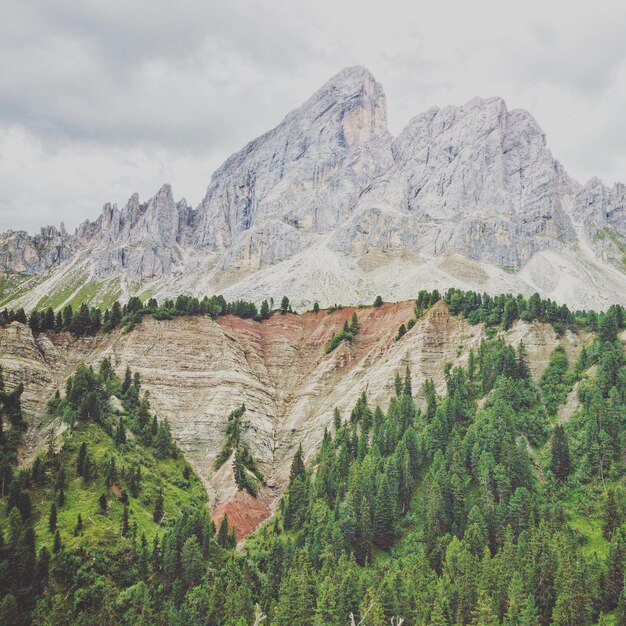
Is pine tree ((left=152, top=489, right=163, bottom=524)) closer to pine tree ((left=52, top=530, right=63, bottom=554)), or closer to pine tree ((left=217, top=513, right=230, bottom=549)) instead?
pine tree ((left=217, top=513, right=230, bottom=549))

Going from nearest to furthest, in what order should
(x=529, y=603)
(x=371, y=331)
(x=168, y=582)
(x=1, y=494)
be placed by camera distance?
(x=529, y=603) → (x=168, y=582) → (x=1, y=494) → (x=371, y=331)

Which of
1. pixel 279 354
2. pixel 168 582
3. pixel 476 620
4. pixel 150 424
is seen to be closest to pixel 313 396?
pixel 279 354

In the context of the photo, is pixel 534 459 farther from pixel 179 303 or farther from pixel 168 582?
pixel 179 303

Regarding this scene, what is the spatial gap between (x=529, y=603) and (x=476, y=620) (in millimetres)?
6198

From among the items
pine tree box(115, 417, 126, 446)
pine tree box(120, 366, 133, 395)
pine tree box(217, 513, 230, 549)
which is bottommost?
pine tree box(217, 513, 230, 549)

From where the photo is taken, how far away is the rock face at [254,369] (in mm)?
127812

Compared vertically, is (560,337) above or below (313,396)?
above

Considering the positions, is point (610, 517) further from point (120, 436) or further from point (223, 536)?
point (120, 436)

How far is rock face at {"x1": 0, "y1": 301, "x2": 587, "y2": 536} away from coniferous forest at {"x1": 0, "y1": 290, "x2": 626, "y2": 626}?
174 inches

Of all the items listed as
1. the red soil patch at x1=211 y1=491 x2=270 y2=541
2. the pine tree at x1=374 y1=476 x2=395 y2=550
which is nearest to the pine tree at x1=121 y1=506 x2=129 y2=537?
the red soil patch at x1=211 y1=491 x2=270 y2=541

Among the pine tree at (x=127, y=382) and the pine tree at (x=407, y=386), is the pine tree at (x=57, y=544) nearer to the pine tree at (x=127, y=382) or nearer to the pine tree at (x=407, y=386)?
the pine tree at (x=127, y=382)

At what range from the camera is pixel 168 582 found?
3501 inches

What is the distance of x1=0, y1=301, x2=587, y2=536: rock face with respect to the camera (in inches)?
5032

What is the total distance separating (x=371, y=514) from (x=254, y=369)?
70715mm
